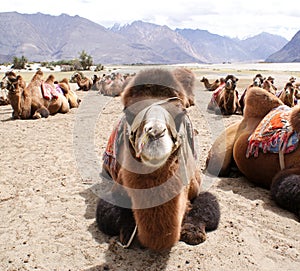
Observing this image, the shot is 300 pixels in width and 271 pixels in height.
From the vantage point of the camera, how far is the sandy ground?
3014mm

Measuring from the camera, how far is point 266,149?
179 inches

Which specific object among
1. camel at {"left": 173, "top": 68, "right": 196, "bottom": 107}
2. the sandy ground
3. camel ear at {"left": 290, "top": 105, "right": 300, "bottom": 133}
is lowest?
the sandy ground

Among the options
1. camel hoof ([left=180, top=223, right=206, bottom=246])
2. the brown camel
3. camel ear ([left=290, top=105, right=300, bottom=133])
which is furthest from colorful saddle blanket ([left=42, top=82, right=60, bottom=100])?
camel hoof ([left=180, top=223, right=206, bottom=246])

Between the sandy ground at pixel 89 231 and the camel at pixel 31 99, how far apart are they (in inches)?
194

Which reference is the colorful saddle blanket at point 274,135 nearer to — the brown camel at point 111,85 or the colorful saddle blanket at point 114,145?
the colorful saddle blanket at point 114,145

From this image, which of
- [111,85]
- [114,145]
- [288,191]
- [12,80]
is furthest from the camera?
[111,85]

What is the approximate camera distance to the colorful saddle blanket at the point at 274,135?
4.38 meters

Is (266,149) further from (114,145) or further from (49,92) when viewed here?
(49,92)

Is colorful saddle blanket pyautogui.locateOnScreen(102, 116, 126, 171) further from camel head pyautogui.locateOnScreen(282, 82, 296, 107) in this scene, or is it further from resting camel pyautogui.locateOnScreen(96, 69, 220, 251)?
camel head pyautogui.locateOnScreen(282, 82, 296, 107)

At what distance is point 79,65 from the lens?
182 feet

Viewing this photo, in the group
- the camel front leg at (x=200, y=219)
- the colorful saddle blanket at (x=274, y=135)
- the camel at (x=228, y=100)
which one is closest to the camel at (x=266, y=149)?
the colorful saddle blanket at (x=274, y=135)

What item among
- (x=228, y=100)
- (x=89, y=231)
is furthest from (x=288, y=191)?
(x=228, y=100)

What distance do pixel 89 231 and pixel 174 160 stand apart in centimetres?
153

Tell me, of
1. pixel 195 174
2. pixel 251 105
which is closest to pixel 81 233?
pixel 195 174
